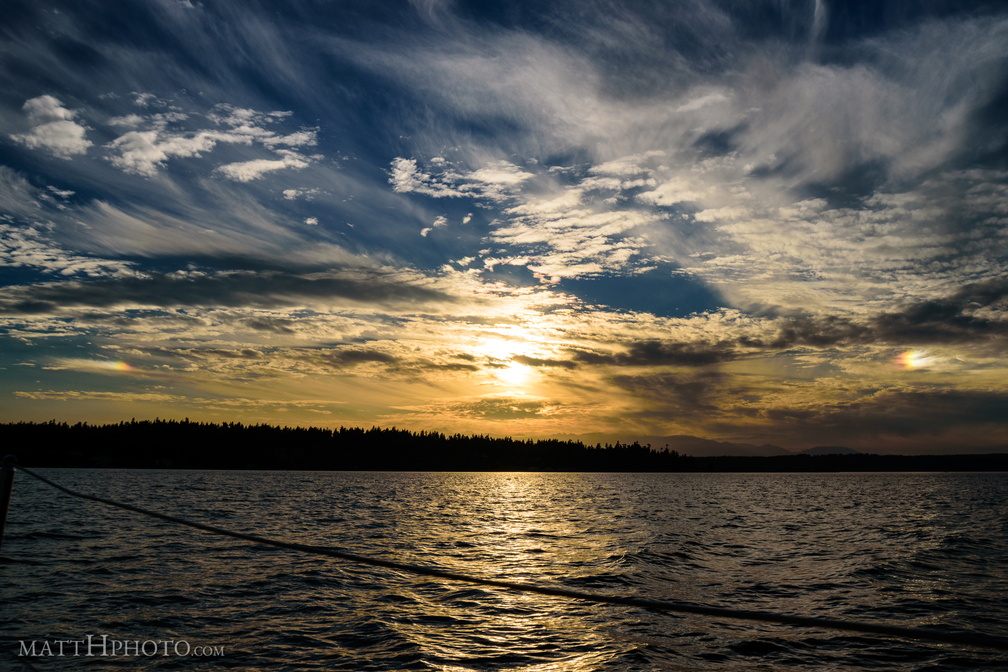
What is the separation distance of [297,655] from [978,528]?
Result: 235 ft

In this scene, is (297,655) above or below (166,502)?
above

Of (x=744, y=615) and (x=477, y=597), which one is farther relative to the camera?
(x=477, y=597)

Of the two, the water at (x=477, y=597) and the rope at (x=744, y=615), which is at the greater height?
the rope at (x=744, y=615)

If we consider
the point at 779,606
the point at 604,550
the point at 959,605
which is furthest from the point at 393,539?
the point at 959,605

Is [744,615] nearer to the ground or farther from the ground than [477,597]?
farther from the ground

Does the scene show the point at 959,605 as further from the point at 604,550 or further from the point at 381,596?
the point at 381,596

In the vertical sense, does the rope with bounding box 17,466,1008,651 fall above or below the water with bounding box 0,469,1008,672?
above

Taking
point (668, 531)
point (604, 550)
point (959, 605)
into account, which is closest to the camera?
point (959, 605)

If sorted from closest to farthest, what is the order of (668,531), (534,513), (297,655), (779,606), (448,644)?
(297,655)
(448,644)
(779,606)
(668,531)
(534,513)

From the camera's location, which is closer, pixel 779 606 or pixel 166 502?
pixel 779 606

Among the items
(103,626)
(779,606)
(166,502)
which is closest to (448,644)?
(103,626)

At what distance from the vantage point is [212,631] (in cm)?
1939

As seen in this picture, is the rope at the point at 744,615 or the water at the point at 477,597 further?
the water at the point at 477,597

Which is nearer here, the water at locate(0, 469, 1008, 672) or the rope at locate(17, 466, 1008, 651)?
the rope at locate(17, 466, 1008, 651)
